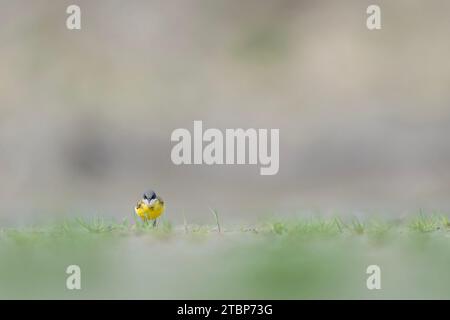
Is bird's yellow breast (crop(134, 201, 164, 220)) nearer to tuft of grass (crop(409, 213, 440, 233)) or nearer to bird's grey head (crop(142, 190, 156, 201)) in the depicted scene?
bird's grey head (crop(142, 190, 156, 201))

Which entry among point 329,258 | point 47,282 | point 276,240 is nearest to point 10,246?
point 47,282

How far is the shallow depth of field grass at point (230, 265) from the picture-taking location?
339 cm

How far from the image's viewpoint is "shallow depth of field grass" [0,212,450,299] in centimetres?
339

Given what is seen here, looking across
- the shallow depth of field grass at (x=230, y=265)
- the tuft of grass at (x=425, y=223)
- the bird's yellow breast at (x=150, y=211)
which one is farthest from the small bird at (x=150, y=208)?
the tuft of grass at (x=425, y=223)

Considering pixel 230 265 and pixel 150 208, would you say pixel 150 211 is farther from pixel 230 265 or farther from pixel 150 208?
pixel 230 265

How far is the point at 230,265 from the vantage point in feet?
11.3

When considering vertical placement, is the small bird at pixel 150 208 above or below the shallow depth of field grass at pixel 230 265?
above

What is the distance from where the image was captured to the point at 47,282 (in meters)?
3.41

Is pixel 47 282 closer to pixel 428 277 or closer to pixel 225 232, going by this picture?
pixel 225 232

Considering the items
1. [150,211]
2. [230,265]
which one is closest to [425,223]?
[230,265]

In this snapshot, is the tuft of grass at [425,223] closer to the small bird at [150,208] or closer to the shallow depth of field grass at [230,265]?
the shallow depth of field grass at [230,265]

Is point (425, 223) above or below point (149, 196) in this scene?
below

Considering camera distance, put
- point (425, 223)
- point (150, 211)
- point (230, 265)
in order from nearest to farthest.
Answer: point (230, 265) < point (425, 223) < point (150, 211)
